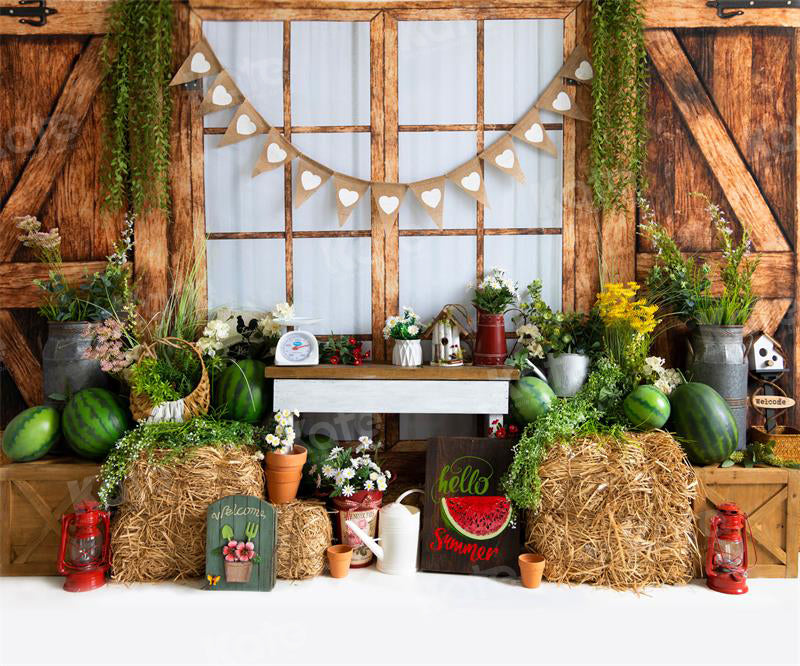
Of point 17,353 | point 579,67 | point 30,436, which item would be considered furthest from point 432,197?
point 17,353

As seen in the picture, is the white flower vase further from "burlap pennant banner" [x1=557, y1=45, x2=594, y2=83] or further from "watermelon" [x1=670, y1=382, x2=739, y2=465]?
"burlap pennant banner" [x1=557, y1=45, x2=594, y2=83]

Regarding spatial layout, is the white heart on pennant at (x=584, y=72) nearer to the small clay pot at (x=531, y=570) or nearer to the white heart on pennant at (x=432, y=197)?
the white heart on pennant at (x=432, y=197)

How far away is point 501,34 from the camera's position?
3824mm

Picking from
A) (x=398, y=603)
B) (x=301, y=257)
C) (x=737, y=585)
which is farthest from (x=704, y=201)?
(x=398, y=603)

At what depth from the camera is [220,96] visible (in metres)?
3.77

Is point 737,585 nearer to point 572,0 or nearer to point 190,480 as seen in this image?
point 190,480

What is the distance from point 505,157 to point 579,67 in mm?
656

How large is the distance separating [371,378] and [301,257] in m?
0.95

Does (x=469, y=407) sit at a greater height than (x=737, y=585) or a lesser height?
greater

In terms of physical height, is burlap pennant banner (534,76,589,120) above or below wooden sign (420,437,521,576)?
above

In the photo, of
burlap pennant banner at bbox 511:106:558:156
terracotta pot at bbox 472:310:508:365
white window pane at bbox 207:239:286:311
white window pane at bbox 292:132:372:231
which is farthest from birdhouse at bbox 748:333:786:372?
white window pane at bbox 207:239:286:311

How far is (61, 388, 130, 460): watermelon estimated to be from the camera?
3.30 meters

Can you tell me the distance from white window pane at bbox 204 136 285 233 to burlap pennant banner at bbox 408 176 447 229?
81cm

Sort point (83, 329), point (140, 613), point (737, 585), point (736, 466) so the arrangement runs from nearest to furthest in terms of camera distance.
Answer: point (140, 613), point (737, 585), point (736, 466), point (83, 329)
